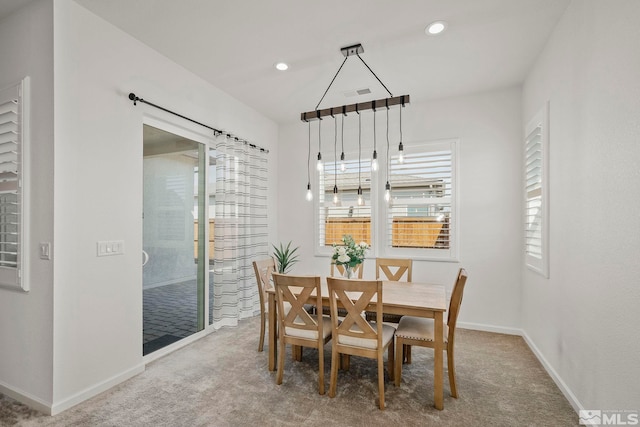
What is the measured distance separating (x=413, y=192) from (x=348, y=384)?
257 centimetres

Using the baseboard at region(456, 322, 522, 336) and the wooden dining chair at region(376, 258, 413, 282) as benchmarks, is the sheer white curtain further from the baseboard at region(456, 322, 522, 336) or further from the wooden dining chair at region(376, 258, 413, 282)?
the baseboard at region(456, 322, 522, 336)

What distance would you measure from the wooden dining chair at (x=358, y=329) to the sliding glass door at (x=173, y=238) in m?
1.89

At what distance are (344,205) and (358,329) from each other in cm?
242

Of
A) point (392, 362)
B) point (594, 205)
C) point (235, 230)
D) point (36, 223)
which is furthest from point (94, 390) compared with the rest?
point (594, 205)

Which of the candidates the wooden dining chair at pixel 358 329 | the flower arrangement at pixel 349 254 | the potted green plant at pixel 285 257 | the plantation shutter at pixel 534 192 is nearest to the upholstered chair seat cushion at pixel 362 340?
the wooden dining chair at pixel 358 329

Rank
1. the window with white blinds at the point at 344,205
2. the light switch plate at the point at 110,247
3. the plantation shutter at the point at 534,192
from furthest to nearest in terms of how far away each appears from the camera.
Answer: the window with white blinds at the point at 344,205 → the plantation shutter at the point at 534,192 → the light switch plate at the point at 110,247

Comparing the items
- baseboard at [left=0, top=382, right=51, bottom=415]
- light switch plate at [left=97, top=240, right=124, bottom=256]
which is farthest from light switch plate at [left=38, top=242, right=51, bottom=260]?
baseboard at [left=0, top=382, right=51, bottom=415]

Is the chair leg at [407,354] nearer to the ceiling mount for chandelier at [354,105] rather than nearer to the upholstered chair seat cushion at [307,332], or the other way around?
the upholstered chair seat cushion at [307,332]

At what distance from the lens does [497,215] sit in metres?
3.80

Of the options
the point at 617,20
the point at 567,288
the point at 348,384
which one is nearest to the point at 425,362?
the point at 348,384

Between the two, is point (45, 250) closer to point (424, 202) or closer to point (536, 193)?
point (424, 202)

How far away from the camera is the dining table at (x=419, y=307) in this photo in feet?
7.22

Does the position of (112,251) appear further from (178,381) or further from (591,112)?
(591,112)

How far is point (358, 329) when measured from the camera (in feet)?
→ 8.00
